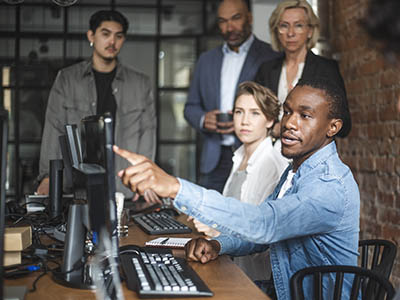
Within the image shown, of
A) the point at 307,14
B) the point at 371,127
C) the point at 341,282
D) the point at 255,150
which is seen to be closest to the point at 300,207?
the point at 341,282

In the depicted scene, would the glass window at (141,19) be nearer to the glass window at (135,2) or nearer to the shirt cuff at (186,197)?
the glass window at (135,2)

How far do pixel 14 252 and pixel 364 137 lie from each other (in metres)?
2.33

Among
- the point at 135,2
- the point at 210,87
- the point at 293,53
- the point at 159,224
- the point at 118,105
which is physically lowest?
the point at 159,224

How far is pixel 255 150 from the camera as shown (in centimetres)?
266

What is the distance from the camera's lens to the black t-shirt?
3.29 metres

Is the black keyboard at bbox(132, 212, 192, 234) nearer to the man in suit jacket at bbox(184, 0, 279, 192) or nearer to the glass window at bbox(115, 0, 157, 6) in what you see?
the man in suit jacket at bbox(184, 0, 279, 192)

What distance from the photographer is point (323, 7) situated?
381 centimetres

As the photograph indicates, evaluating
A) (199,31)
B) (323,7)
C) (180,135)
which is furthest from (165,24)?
(323,7)

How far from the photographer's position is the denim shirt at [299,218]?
1.35m

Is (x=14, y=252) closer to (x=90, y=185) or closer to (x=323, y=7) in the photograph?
(x=90, y=185)

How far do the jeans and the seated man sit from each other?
3.98 feet

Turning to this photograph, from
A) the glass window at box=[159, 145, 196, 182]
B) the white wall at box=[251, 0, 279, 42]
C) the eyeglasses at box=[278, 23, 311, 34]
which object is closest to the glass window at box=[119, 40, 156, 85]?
the glass window at box=[159, 145, 196, 182]

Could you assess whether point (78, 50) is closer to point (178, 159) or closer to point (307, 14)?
point (178, 159)

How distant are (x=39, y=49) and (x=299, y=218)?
3.63m
